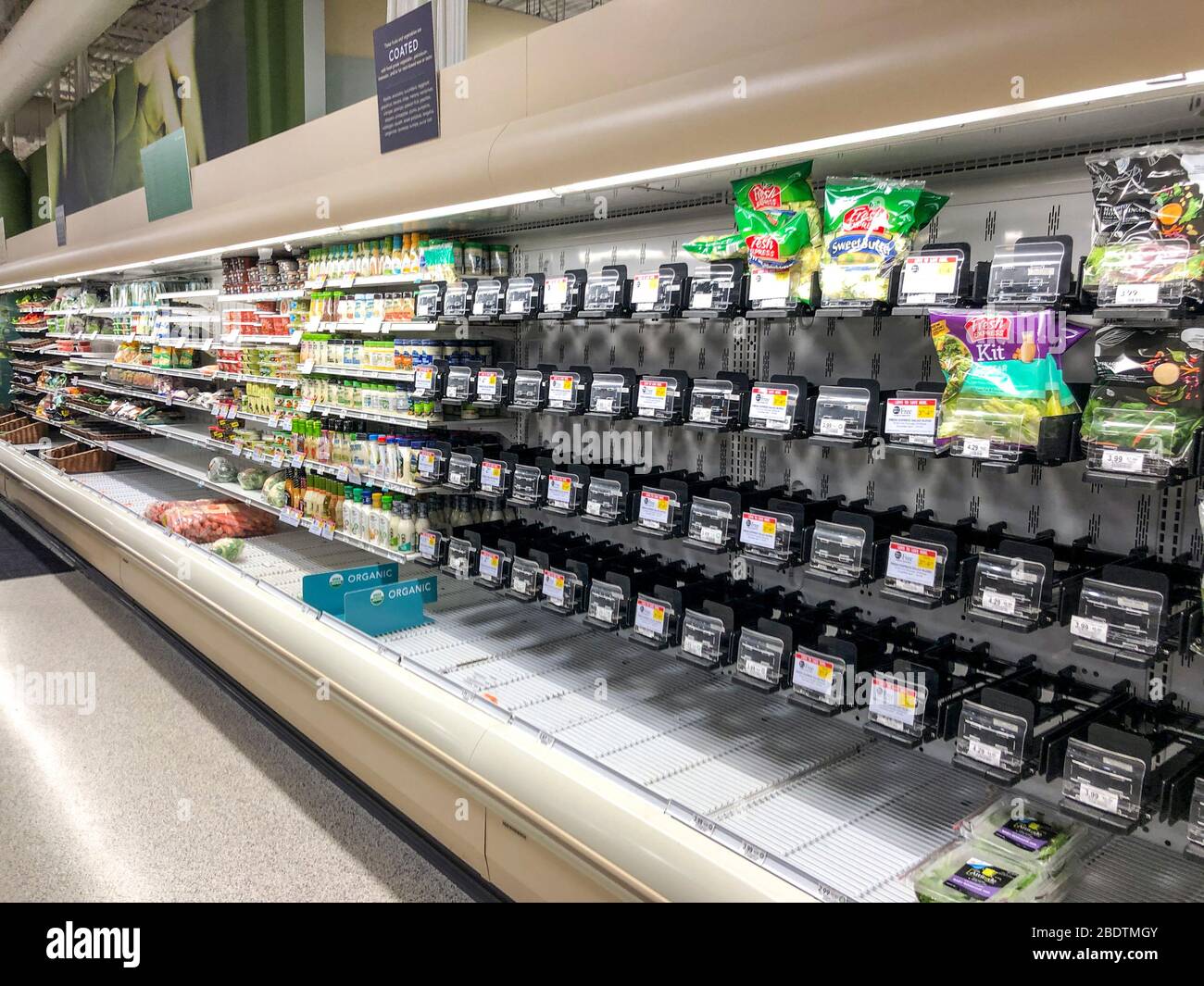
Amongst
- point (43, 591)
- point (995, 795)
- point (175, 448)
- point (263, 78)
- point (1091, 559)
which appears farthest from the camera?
point (175, 448)

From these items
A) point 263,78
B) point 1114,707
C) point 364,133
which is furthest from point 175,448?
point 1114,707

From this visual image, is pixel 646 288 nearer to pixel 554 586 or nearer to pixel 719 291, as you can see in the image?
pixel 719 291

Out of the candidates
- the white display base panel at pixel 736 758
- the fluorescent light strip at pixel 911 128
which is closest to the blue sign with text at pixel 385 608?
the white display base panel at pixel 736 758

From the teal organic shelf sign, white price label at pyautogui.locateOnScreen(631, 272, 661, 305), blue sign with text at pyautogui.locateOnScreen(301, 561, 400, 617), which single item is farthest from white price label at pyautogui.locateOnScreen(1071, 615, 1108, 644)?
the teal organic shelf sign

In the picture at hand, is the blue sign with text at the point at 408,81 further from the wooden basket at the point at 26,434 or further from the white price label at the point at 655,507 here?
the wooden basket at the point at 26,434

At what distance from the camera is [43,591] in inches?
248

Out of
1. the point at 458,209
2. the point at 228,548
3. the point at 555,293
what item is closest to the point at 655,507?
the point at 555,293

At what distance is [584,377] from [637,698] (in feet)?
3.29

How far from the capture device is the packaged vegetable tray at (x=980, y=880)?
1.56 metres

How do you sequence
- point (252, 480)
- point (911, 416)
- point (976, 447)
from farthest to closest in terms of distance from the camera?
1. point (252, 480)
2. point (911, 416)
3. point (976, 447)

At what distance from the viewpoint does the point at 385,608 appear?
10.9 feet

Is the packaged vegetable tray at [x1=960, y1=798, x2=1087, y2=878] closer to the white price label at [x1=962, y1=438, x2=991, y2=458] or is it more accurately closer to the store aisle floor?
the white price label at [x1=962, y1=438, x2=991, y2=458]

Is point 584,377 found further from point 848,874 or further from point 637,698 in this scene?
point 848,874

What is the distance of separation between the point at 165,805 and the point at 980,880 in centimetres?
298
